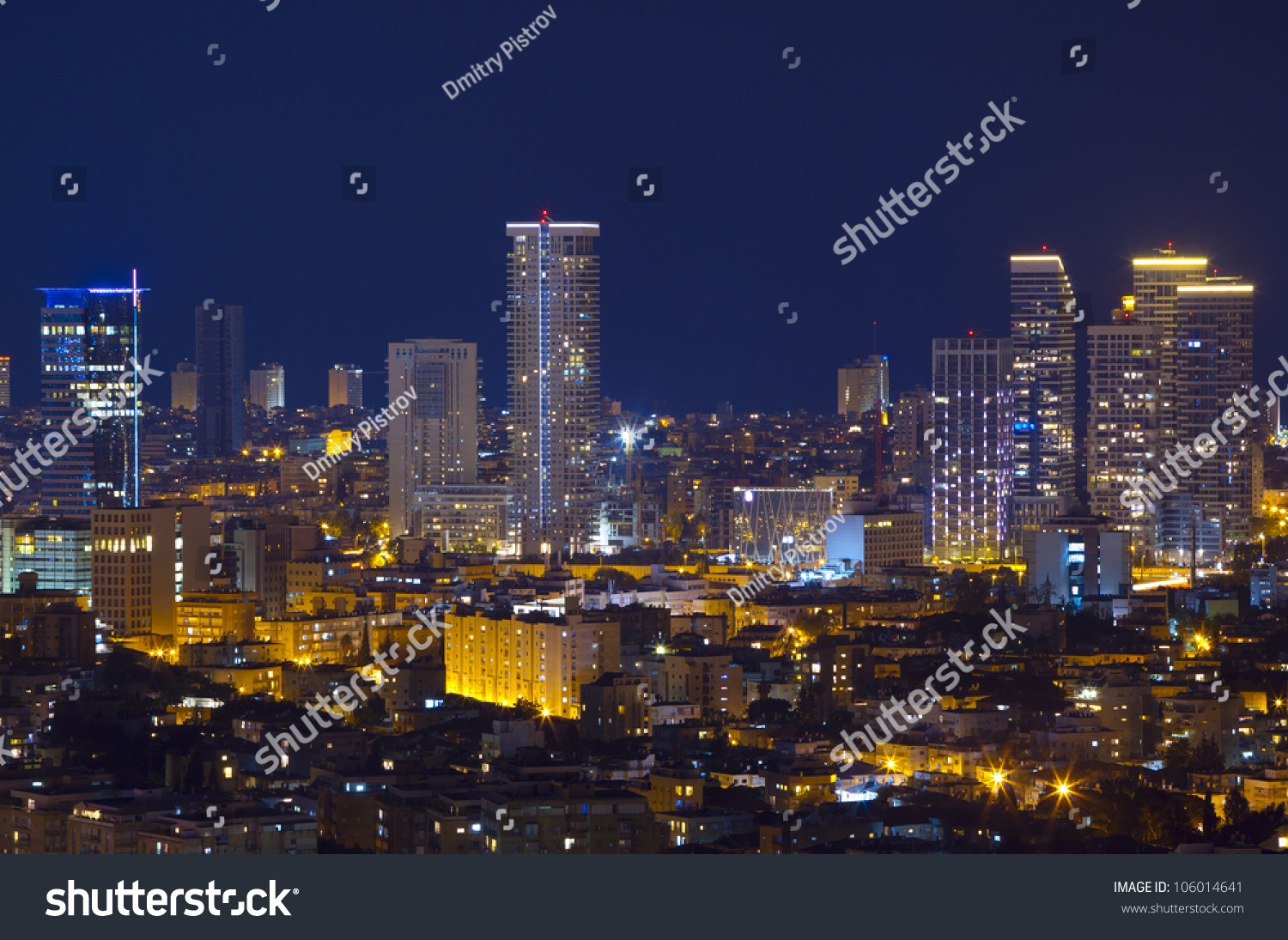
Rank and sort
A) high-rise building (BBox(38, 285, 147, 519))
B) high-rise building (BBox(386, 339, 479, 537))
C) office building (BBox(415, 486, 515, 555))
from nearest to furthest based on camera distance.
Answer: high-rise building (BBox(38, 285, 147, 519)) → office building (BBox(415, 486, 515, 555)) → high-rise building (BBox(386, 339, 479, 537))

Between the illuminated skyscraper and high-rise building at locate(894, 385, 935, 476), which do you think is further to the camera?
high-rise building at locate(894, 385, 935, 476)

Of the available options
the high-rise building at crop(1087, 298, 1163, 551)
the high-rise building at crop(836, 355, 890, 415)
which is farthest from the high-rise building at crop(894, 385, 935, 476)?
the high-rise building at crop(1087, 298, 1163, 551)

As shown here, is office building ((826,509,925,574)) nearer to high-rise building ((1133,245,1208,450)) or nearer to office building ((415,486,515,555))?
office building ((415,486,515,555))

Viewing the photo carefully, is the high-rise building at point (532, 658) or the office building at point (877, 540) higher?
the office building at point (877, 540)

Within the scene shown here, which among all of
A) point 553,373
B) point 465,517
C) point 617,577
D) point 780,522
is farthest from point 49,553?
point 780,522

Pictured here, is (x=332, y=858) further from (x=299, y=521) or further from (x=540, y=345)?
(x=540, y=345)

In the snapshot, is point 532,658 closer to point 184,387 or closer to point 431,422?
point 431,422

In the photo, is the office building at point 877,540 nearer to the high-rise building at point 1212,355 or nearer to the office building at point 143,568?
the high-rise building at point 1212,355

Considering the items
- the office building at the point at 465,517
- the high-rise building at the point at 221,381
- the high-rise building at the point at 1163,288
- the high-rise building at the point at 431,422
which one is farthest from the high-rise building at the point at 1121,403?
the high-rise building at the point at 221,381
